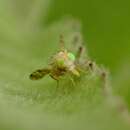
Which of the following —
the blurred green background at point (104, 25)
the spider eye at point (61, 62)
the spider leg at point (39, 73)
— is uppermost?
the blurred green background at point (104, 25)

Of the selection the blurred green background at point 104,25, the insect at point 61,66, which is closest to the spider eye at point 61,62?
the insect at point 61,66

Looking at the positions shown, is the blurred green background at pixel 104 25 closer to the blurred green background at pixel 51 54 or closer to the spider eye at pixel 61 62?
the blurred green background at pixel 51 54

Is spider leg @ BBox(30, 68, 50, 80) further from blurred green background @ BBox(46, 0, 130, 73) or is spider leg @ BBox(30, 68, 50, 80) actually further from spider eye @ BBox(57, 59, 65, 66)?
blurred green background @ BBox(46, 0, 130, 73)

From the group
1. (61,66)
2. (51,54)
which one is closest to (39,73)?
(61,66)

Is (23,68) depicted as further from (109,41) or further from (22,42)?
(109,41)

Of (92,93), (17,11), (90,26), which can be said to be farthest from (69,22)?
(92,93)

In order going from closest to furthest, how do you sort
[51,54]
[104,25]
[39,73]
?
1. [39,73]
2. [51,54]
3. [104,25]

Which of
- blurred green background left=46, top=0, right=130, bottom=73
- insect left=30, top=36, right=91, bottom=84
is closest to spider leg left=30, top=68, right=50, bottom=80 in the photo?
insect left=30, top=36, right=91, bottom=84

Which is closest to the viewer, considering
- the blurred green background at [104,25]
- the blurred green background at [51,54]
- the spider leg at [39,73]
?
the blurred green background at [51,54]

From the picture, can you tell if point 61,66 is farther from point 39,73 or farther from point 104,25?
point 104,25
